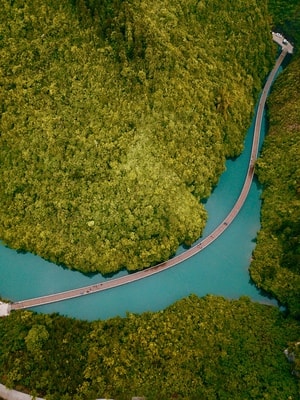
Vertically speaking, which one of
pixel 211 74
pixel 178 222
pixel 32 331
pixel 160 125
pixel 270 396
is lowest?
pixel 32 331

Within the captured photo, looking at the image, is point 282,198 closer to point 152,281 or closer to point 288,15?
point 152,281

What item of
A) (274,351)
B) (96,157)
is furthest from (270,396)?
(96,157)

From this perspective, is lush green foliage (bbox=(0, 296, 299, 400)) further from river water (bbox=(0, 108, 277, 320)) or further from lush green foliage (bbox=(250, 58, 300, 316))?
lush green foliage (bbox=(250, 58, 300, 316))

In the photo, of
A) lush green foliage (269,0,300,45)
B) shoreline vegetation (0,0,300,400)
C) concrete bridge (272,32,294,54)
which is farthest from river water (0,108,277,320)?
lush green foliage (269,0,300,45)

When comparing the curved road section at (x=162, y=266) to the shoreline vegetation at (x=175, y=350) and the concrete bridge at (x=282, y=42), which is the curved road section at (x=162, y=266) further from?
the concrete bridge at (x=282, y=42)

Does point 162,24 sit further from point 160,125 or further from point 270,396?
point 270,396

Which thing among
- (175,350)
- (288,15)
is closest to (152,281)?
(175,350)
